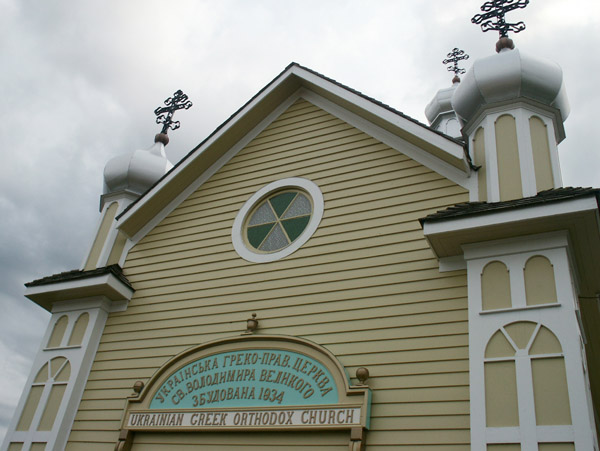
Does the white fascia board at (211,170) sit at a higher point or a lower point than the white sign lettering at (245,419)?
higher

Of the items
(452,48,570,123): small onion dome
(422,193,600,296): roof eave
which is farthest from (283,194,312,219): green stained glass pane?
(452,48,570,123): small onion dome

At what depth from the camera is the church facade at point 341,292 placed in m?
6.38

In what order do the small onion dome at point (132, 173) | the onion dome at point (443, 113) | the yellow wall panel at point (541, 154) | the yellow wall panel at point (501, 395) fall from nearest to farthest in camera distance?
the yellow wall panel at point (501, 395)
the yellow wall panel at point (541, 154)
the small onion dome at point (132, 173)
the onion dome at point (443, 113)

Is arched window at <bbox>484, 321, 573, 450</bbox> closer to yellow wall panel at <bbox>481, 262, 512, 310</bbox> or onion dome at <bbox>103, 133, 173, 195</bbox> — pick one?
yellow wall panel at <bbox>481, 262, 512, 310</bbox>

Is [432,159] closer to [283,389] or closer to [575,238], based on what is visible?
[575,238]

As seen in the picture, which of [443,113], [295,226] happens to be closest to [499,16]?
[295,226]

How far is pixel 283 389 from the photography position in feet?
24.6

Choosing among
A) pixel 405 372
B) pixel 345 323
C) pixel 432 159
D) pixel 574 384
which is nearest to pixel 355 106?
pixel 432 159

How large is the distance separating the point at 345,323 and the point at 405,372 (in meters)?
1.12

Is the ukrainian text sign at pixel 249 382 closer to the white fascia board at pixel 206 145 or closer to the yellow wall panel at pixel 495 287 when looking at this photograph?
the yellow wall panel at pixel 495 287

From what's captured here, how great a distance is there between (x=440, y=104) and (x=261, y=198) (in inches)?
428

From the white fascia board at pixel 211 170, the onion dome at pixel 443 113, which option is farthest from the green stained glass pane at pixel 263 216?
the onion dome at pixel 443 113

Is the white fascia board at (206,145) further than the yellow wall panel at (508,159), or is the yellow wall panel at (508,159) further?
the white fascia board at (206,145)

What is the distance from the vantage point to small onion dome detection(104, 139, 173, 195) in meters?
11.7
